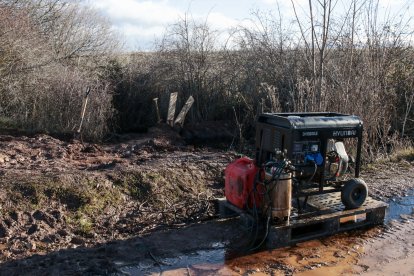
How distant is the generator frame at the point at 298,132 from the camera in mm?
5359

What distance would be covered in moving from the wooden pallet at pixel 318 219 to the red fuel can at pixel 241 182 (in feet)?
0.39

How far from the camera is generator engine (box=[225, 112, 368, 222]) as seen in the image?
5238mm

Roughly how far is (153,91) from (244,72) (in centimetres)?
257

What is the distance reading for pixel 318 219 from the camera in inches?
219

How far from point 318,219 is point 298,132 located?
1021 millimetres

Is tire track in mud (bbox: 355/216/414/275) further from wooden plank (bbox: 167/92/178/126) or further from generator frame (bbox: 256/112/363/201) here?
wooden plank (bbox: 167/92/178/126)

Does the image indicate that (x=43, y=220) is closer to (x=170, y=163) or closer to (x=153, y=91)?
(x=170, y=163)

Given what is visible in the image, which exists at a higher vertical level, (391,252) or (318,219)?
(318,219)

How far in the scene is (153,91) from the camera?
542 inches

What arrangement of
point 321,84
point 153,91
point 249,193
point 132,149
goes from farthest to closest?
point 153,91 < point 132,149 < point 321,84 < point 249,193

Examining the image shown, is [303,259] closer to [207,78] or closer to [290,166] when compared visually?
[290,166]

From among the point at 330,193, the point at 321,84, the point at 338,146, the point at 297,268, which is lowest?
the point at 297,268


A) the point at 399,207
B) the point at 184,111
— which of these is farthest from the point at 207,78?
the point at 399,207

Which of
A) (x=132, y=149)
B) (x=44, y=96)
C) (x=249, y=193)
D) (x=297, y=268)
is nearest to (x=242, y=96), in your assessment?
(x=132, y=149)
